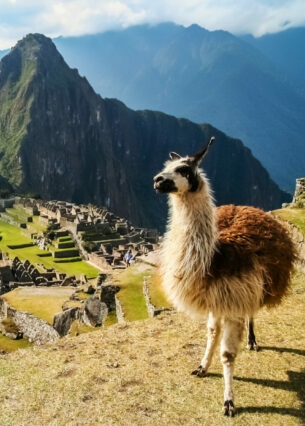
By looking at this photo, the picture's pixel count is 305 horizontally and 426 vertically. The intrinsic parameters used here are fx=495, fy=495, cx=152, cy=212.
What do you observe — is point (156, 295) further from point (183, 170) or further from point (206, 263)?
point (183, 170)

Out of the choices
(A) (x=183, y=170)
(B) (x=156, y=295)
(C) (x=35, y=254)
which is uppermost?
(A) (x=183, y=170)

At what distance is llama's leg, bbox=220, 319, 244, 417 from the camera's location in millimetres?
5207

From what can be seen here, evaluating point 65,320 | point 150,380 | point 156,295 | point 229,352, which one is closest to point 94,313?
point 65,320

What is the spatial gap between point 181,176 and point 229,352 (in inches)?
77.8

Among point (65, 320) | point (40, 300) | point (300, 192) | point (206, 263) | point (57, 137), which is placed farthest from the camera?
point (57, 137)

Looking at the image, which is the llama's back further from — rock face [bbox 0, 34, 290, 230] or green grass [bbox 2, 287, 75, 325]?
rock face [bbox 0, 34, 290, 230]

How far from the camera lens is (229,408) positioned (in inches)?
203

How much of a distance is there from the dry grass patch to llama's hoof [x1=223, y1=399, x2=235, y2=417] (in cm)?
8

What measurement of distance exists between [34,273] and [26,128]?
460 ft

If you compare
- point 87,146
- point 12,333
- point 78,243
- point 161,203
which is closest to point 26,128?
point 87,146

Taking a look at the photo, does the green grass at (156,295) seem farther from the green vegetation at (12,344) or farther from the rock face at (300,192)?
the rock face at (300,192)

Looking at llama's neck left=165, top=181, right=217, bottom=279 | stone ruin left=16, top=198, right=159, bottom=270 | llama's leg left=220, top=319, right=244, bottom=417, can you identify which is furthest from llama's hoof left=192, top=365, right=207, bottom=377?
stone ruin left=16, top=198, right=159, bottom=270

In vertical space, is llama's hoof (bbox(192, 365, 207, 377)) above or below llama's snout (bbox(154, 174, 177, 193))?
below

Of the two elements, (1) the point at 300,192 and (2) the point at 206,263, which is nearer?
(2) the point at 206,263
